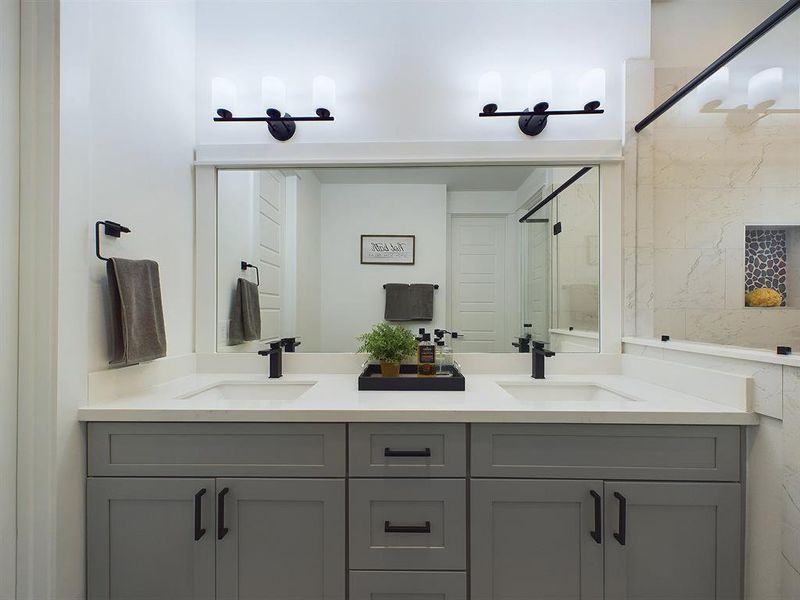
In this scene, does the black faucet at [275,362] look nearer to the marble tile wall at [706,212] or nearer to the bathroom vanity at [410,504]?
the bathroom vanity at [410,504]

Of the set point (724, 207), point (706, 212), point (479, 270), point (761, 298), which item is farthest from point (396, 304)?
point (761, 298)

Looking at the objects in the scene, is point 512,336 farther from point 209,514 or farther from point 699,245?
point 209,514

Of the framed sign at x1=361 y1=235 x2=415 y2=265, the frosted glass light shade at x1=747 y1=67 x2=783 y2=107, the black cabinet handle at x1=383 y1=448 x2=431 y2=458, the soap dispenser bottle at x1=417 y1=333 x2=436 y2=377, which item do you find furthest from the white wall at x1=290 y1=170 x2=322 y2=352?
the frosted glass light shade at x1=747 y1=67 x2=783 y2=107

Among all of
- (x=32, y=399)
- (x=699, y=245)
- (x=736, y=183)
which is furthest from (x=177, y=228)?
(x=736, y=183)

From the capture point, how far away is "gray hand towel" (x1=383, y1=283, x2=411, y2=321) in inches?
61.9

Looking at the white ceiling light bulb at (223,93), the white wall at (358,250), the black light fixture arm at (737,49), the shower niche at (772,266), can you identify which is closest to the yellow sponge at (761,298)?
the shower niche at (772,266)

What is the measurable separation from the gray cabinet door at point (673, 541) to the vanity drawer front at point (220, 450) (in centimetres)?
83

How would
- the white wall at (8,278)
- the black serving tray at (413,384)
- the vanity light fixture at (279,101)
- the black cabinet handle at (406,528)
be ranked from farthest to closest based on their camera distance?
the vanity light fixture at (279,101), the black serving tray at (413,384), the black cabinet handle at (406,528), the white wall at (8,278)

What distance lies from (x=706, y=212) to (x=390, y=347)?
5.41 ft

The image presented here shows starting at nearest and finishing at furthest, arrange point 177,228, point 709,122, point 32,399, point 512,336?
point 32,399
point 177,228
point 512,336
point 709,122

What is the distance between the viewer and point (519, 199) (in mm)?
1568

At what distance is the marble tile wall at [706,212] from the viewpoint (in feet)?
5.13

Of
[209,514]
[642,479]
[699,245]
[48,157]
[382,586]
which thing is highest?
[48,157]

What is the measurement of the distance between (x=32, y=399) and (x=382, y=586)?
1085mm
